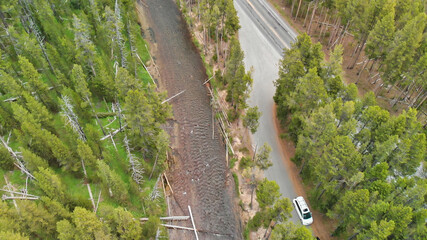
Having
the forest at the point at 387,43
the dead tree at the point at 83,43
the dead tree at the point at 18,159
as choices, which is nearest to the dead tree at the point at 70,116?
the dead tree at the point at 18,159

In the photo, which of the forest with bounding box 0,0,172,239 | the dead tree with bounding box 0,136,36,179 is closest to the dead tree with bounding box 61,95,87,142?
the forest with bounding box 0,0,172,239

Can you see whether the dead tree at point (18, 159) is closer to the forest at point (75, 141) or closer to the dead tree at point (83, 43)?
the forest at point (75, 141)

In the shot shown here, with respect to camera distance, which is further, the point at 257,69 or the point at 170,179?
the point at 257,69

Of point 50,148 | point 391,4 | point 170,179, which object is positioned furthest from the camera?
point 391,4

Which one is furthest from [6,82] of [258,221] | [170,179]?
[258,221]

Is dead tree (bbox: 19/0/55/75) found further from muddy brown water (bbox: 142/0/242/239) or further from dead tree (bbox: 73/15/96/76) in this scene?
muddy brown water (bbox: 142/0/242/239)

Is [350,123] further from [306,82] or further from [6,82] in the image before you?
[6,82]

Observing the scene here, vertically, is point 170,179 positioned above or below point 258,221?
below

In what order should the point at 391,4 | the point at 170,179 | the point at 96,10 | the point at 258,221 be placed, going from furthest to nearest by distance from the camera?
the point at 96,10, the point at 391,4, the point at 170,179, the point at 258,221
